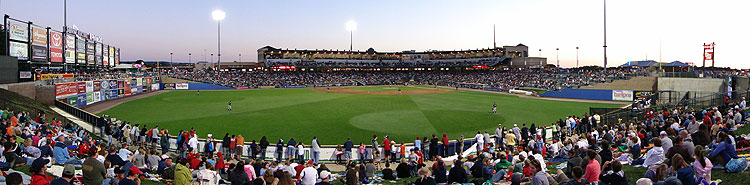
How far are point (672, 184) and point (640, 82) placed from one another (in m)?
46.8

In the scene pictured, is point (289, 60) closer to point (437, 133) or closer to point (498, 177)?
point (437, 133)

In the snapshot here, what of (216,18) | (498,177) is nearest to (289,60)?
(216,18)

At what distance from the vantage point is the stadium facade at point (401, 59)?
105 meters

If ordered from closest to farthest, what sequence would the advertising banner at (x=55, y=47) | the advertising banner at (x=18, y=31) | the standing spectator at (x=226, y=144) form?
the standing spectator at (x=226, y=144)
the advertising banner at (x=18, y=31)
the advertising banner at (x=55, y=47)

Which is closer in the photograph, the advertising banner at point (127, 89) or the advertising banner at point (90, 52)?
the advertising banner at point (90, 52)

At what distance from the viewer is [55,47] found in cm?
4128

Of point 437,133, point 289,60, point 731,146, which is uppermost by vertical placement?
point 289,60

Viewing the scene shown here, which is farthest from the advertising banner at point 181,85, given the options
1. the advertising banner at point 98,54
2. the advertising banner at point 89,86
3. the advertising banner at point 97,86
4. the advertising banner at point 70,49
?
the advertising banner at point 89,86

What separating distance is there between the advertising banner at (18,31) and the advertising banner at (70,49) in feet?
26.9

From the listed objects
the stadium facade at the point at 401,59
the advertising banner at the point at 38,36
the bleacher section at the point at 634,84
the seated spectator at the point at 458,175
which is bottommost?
the seated spectator at the point at 458,175

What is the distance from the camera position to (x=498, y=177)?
404 inches

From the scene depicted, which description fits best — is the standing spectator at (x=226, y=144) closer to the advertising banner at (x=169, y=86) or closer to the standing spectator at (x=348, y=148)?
the standing spectator at (x=348, y=148)

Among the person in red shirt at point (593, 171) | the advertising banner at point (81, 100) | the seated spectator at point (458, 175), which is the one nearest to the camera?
the person in red shirt at point (593, 171)

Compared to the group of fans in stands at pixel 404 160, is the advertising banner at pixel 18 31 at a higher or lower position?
higher
